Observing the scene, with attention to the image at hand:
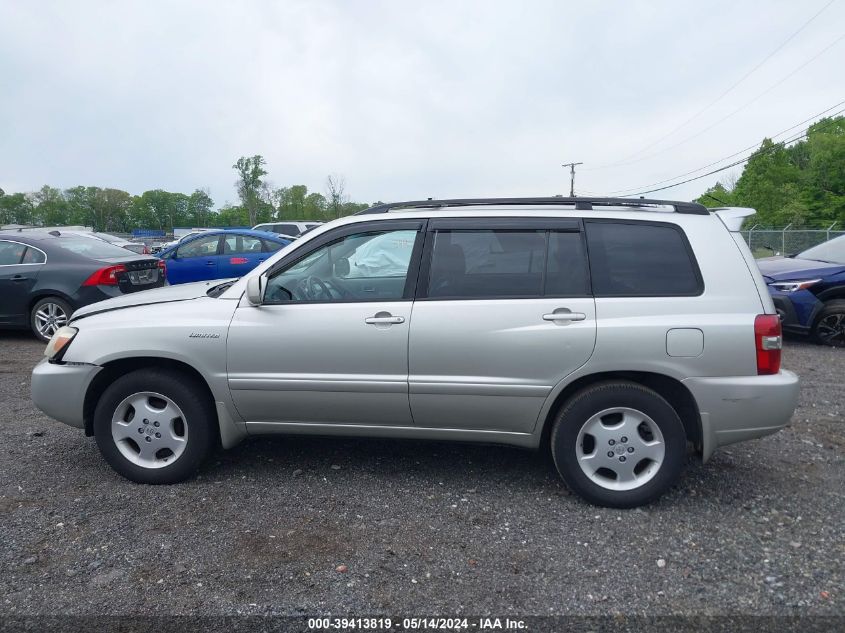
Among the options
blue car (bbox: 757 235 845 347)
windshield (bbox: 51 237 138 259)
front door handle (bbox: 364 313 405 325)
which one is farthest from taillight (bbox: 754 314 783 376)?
windshield (bbox: 51 237 138 259)

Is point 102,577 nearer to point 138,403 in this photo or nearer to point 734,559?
point 138,403

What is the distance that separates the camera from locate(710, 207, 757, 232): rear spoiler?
3607 millimetres

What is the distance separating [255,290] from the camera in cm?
364

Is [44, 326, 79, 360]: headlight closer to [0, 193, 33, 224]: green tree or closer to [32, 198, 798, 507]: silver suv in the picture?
[32, 198, 798, 507]: silver suv

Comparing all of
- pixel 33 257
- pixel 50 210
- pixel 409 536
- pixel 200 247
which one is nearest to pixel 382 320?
pixel 409 536

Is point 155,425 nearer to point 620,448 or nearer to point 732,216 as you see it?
point 620,448

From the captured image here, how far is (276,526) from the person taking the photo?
3.35 m

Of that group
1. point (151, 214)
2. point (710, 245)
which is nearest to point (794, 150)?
point (710, 245)

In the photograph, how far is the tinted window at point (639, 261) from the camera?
137 inches

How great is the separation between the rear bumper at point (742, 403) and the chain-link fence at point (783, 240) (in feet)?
60.0

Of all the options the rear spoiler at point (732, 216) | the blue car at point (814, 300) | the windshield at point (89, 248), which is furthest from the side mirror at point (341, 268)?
the blue car at point (814, 300)

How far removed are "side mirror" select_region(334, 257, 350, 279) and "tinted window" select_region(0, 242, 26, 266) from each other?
641 centimetres

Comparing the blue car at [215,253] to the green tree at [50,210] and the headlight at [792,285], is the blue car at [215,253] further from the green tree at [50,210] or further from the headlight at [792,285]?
the green tree at [50,210]

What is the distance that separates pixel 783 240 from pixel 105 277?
68.6ft
